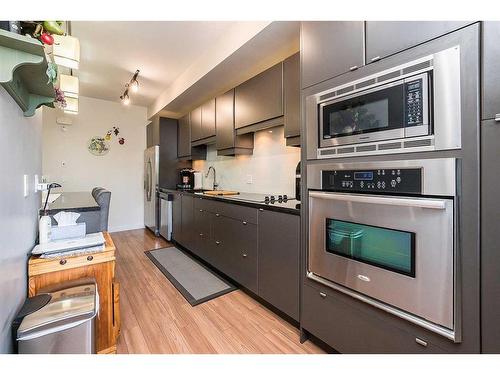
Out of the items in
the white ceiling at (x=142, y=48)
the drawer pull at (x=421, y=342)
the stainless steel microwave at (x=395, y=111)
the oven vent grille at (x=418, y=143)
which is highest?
the white ceiling at (x=142, y=48)

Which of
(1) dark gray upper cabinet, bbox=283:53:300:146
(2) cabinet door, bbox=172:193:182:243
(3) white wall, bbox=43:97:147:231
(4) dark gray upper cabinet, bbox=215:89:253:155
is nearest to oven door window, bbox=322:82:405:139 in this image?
(1) dark gray upper cabinet, bbox=283:53:300:146

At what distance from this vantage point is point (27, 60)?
0.80 metres

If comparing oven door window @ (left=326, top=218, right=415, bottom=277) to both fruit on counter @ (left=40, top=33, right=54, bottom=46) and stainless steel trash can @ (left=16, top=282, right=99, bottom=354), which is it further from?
fruit on counter @ (left=40, top=33, right=54, bottom=46)

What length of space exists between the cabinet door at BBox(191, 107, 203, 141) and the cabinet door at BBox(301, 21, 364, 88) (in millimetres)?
2359

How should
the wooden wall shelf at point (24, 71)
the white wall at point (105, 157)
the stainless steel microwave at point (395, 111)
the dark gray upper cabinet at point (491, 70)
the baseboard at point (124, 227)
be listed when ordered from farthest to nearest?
the baseboard at point (124, 227)
the white wall at point (105, 157)
the stainless steel microwave at point (395, 111)
the dark gray upper cabinet at point (491, 70)
the wooden wall shelf at point (24, 71)

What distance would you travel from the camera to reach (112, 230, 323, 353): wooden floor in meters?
1.64

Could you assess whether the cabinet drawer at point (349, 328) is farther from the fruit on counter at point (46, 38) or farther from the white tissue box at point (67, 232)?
the fruit on counter at point (46, 38)

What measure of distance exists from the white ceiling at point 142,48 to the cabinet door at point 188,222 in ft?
6.07

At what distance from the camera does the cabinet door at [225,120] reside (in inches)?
117

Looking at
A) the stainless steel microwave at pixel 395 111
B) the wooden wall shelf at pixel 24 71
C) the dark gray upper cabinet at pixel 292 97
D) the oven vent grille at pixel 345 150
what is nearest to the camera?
the wooden wall shelf at pixel 24 71

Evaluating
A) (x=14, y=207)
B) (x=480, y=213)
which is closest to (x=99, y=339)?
(x=14, y=207)

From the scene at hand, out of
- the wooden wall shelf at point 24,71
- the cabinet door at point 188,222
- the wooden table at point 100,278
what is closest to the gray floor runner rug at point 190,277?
the cabinet door at point 188,222

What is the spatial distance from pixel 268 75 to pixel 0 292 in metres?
2.40

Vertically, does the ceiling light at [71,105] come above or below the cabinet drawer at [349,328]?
above
